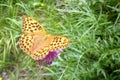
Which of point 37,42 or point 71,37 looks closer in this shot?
point 37,42

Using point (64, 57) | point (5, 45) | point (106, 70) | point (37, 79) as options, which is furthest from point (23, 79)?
point (106, 70)

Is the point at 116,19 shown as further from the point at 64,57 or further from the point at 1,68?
the point at 1,68

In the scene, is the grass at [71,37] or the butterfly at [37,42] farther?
the grass at [71,37]

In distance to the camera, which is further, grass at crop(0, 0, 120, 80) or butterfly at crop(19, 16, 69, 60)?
grass at crop(0, 0, 120, 80)
